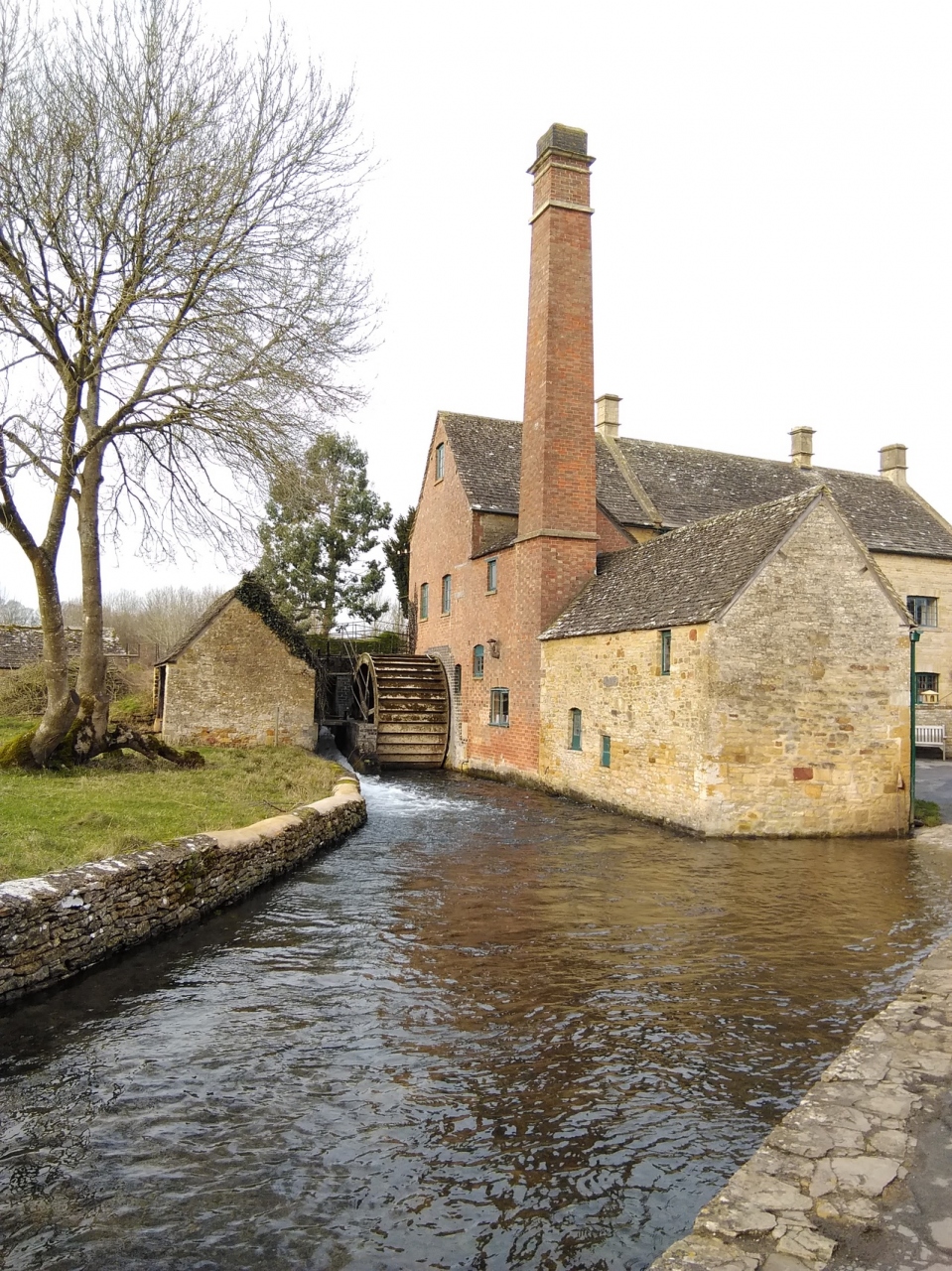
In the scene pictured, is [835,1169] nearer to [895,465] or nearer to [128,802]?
[128,802]

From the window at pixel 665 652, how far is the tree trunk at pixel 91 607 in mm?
8652

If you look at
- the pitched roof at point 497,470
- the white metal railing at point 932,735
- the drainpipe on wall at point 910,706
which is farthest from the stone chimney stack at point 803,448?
the drainpipe on wall at point 910,706

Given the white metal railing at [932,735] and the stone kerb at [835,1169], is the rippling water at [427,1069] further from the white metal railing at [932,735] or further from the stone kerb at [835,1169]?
Result: the white metal railing at [932,735]

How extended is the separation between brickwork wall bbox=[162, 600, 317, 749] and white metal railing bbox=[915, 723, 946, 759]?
1611 cm

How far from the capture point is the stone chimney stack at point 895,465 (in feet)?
98.2

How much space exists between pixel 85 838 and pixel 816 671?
10049mm

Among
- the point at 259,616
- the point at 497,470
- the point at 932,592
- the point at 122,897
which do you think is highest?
the point at 497,470

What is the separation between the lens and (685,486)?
82.9ft

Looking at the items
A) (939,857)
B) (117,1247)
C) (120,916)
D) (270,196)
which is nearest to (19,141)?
(270,196)

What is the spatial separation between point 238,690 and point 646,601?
9576mm

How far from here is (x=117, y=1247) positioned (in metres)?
3.52

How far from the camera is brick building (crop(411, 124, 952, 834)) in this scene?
12.7 metres

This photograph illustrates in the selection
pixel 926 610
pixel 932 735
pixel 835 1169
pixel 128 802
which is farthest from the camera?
pixel 926 610

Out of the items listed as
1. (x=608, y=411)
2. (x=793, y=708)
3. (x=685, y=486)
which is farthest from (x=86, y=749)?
(x=608, y=411)
